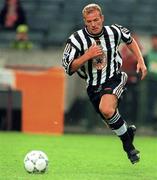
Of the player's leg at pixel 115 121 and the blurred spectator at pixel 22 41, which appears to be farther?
the blurred spectator at pixel 22 41

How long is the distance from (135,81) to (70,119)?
5.06ft

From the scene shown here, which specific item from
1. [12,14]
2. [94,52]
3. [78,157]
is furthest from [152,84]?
[94,52]

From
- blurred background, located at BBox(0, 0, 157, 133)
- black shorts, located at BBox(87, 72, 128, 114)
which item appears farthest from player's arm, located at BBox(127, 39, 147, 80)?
blurred background, located at BBox(0, 0, 157, 133)

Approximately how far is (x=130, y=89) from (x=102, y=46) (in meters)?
6.74

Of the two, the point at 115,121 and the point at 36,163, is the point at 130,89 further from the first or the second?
the point at 36,163

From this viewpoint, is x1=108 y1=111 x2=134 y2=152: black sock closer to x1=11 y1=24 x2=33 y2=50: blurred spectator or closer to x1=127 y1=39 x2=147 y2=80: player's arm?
x1=127 y1=39 x2=147 y2=80: player's arm

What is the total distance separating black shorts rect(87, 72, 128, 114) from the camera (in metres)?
9.05

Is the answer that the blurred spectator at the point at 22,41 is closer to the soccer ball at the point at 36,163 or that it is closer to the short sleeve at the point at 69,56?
the short sleeve at the point at 69,56

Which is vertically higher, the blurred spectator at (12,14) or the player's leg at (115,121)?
the blurred spectator at (12,14)

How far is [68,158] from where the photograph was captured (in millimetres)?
10070

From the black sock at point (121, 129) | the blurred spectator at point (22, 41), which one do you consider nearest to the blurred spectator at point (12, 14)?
the blurred spectator at point (22, 41)

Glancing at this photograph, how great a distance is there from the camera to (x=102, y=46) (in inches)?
359

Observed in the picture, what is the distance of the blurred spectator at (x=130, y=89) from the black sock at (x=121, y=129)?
6.69 m

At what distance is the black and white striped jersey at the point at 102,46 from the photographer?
29.5 feet
